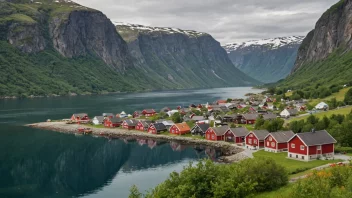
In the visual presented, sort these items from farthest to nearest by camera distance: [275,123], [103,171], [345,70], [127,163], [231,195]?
[345,70]
[275,123]
[127,163]
[103,171]
[231,195]

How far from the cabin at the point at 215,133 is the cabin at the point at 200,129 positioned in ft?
14.0

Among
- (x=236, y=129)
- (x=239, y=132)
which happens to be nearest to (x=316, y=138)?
(x=239, y=132)

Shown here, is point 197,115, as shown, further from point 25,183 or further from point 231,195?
point 231,195

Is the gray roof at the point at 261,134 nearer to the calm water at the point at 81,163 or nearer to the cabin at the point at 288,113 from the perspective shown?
the calm water at the point at 81,163

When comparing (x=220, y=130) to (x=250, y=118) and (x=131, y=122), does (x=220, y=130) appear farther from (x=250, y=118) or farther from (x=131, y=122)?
(x=131, y=122)

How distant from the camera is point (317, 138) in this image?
190 feet

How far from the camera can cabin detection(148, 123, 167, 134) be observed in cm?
9662

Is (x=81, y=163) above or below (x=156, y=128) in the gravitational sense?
below

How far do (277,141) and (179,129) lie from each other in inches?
1281

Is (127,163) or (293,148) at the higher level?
(293,148)

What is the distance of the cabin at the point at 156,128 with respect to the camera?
96625 millimetres

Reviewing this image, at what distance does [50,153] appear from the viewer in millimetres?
78312

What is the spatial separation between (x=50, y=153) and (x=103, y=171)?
1929cm

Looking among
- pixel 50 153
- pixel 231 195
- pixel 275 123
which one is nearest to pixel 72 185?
pixel 50 153
